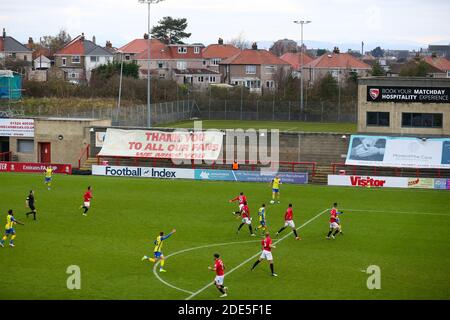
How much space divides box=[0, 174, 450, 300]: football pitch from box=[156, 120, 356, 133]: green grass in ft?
120

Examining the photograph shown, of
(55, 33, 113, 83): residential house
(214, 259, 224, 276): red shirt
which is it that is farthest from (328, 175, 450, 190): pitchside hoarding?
(55, 33, 113, 83): residential house

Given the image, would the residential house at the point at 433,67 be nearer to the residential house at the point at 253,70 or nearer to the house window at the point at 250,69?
the residential house at the point at 253,70

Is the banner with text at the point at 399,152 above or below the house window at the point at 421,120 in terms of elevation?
below

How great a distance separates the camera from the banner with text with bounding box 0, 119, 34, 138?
6225 cm

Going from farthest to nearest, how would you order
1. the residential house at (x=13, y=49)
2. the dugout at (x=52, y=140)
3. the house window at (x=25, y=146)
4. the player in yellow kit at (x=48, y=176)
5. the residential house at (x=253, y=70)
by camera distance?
1. the residential house at (x=13, y=49)
2. the residential house at (x=253, y=70)
3. the house window at (x=25, y=146)
4. the dugout at (x=52, y=140)
5. the player in yellow kit at (x=48, y=176)

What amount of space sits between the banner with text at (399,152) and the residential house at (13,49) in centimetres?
9790

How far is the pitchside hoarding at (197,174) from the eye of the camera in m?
53.6

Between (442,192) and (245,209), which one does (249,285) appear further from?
(442,192)

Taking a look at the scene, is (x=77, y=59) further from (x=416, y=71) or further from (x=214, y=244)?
(x=214, y=244)

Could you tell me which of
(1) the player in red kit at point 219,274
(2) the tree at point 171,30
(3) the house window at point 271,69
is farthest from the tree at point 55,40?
(1) the player in red kit at point 219,274

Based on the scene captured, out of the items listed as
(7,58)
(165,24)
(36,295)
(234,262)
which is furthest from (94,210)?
(165,24)

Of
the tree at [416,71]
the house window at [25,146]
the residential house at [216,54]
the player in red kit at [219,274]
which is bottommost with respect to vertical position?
the player in red kit at [219,274]

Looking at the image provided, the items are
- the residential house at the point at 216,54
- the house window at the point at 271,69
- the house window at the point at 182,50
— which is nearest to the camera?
the house window at the point at 271,69

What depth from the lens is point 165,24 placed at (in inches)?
6403
